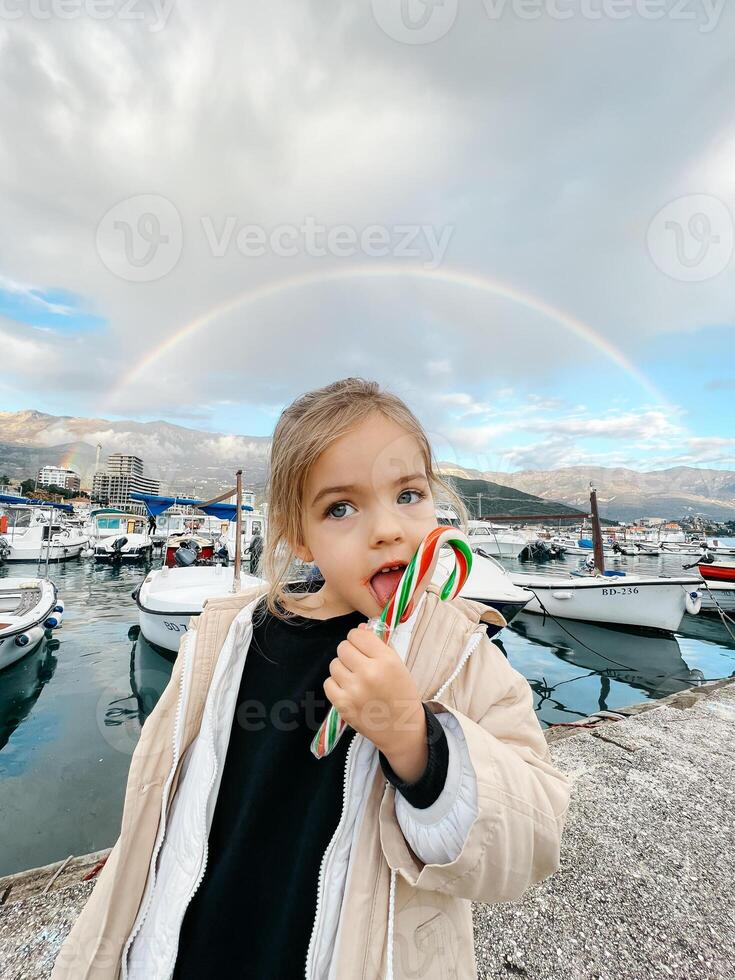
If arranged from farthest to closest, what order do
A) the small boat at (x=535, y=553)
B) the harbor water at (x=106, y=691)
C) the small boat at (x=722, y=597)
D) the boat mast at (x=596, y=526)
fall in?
1. the small boat at (x=535, y=553)
2. the boat mast at (x=596, y=526)
3. the small boat at (x=722, y=597)
4. the harbor water at (x=106, y=691)

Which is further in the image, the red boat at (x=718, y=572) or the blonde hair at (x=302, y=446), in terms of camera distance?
the red boat at (x=718, y=572)

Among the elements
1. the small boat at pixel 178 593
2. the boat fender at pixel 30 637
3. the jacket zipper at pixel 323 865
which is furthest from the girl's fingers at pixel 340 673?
the boat fender at pixel 30 637

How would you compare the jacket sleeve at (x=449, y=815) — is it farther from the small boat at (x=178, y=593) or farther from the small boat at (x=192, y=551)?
the small boat at (x=192, y=551)

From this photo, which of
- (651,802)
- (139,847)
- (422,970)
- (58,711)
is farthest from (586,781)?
(58,711)

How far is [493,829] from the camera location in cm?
79

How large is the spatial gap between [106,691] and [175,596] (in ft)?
6.49

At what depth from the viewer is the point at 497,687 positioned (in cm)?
100

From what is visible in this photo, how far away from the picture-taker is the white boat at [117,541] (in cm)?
2709

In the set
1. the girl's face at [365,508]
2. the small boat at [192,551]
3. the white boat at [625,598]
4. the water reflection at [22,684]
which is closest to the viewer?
the girl's face at [365,508]

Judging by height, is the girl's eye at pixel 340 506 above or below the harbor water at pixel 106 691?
above

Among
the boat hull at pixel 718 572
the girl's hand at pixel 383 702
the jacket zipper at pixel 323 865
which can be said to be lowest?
the boat hull at pixel 718 572

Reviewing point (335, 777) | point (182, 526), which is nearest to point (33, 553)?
point (182, 526)

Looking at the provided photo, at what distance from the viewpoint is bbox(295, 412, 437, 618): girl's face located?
1035 millimetres

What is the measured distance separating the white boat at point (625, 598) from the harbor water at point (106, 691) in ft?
1.40
